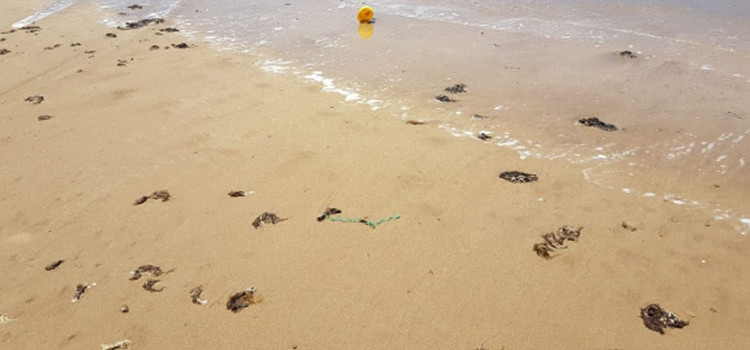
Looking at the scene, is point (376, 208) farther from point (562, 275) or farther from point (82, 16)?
point (82, 16)

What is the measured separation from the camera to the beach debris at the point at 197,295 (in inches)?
132

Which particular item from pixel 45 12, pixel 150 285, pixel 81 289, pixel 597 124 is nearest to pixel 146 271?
pixel 150 285

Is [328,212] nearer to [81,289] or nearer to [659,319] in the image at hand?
[81,289]

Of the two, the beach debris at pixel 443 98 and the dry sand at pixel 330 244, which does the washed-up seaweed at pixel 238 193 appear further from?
the beach debris at pixel 443 98

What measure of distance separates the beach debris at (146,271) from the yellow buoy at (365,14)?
7.57 metres

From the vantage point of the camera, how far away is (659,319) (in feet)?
10.3

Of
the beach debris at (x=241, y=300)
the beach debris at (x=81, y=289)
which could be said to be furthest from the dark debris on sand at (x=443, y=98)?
the beach debris at (x=81, y=289)

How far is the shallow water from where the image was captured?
5.03 m

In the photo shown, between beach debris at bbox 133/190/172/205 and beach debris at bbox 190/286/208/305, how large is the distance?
132cm

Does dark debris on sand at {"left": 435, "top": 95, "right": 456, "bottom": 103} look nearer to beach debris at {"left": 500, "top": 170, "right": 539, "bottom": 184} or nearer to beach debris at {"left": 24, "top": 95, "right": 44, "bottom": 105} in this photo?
→ beach debris at {"left": 500, "top": 170, "right": 539, "bottom": 184}

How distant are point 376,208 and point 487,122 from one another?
222 centimetres

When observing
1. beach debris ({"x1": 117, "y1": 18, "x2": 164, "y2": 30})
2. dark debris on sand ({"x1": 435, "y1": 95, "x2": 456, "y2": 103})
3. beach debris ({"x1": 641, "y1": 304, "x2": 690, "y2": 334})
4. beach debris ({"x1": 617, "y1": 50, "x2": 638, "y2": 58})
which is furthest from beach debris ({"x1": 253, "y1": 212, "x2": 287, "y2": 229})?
beach debris ({"x1": 117, "y1": 18, "x2": 164, "y2": 30})

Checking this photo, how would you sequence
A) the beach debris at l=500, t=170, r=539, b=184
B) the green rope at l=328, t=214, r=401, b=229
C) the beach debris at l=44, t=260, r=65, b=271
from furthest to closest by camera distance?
the beach debris at l=500, t=170, r=539, b=184 → the green rope at l=328, t=214, r=401, b=229 → the beach debris at l=44, t=260, r=65, b=271

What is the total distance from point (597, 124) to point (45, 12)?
1305 centimetres
